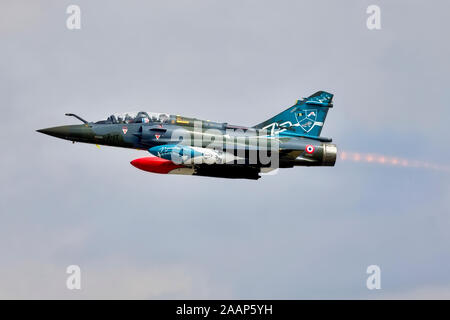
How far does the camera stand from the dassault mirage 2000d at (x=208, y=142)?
42469mm

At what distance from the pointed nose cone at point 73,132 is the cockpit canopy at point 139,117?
3.71 ft

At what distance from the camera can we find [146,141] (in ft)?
141

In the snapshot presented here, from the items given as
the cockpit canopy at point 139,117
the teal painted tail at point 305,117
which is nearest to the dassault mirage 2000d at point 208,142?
the cockpit canopy at point 139,117

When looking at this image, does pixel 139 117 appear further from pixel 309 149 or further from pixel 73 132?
pixel 309 149

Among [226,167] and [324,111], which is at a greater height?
[324,111]

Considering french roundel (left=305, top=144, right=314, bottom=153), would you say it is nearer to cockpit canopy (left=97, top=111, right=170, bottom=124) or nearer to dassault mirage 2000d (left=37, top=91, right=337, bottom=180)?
dassault mirage 2000d (left=37, top=91, right=337, bottom=180)

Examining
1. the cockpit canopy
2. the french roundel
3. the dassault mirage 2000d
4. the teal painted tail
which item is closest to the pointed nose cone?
the dassault mirage 2000d

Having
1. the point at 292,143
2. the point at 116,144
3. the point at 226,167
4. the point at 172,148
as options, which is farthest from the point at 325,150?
the point at 116,144

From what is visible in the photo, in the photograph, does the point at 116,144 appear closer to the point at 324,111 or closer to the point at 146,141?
the point at 146,141

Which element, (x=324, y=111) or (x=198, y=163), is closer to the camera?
(x=198, y=163)

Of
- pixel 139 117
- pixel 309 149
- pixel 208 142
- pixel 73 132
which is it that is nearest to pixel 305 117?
pixel 309 149

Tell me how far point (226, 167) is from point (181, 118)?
3.58m

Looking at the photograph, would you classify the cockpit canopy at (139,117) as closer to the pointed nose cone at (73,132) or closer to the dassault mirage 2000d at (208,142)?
the dassault mirage 2000d at (208,142)

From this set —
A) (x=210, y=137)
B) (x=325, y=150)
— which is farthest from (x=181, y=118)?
(x=325, y=150)
